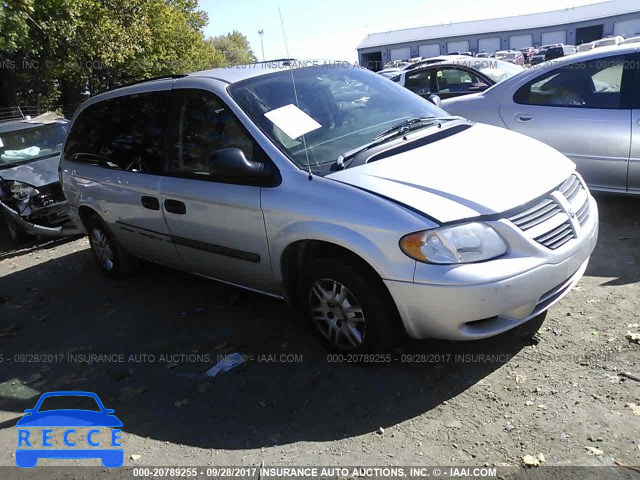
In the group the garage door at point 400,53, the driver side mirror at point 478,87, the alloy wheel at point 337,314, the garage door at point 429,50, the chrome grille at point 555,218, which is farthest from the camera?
the garage door at point 400,53

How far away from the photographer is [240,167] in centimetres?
358

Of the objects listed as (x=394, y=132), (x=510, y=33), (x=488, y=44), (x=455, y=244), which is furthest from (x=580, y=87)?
(x=488, y=44)

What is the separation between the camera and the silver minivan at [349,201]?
10.0 feet

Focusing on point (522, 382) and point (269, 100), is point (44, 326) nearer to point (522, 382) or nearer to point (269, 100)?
point (269, 100)

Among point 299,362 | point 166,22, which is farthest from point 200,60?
point 299,362

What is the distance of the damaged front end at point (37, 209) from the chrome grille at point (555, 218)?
20.0 feet

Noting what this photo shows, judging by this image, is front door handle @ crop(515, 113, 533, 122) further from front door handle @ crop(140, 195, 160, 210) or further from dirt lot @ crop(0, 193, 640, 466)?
front door handle @ crop(140, 195, 160, 210)

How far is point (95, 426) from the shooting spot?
11.4ft

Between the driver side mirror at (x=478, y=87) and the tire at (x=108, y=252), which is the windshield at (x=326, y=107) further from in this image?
the driver side mirror at (x=478, y=87)

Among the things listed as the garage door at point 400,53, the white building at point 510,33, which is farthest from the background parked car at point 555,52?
the garage door at point 400,53

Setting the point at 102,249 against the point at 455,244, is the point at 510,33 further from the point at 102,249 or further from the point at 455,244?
the point at 455,244

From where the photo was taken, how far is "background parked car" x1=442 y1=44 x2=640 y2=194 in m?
5.19

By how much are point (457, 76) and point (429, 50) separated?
6157cm

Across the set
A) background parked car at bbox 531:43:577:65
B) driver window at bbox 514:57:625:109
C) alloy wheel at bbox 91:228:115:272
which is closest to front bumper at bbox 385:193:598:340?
driver window at bbox 514:57:625:109
